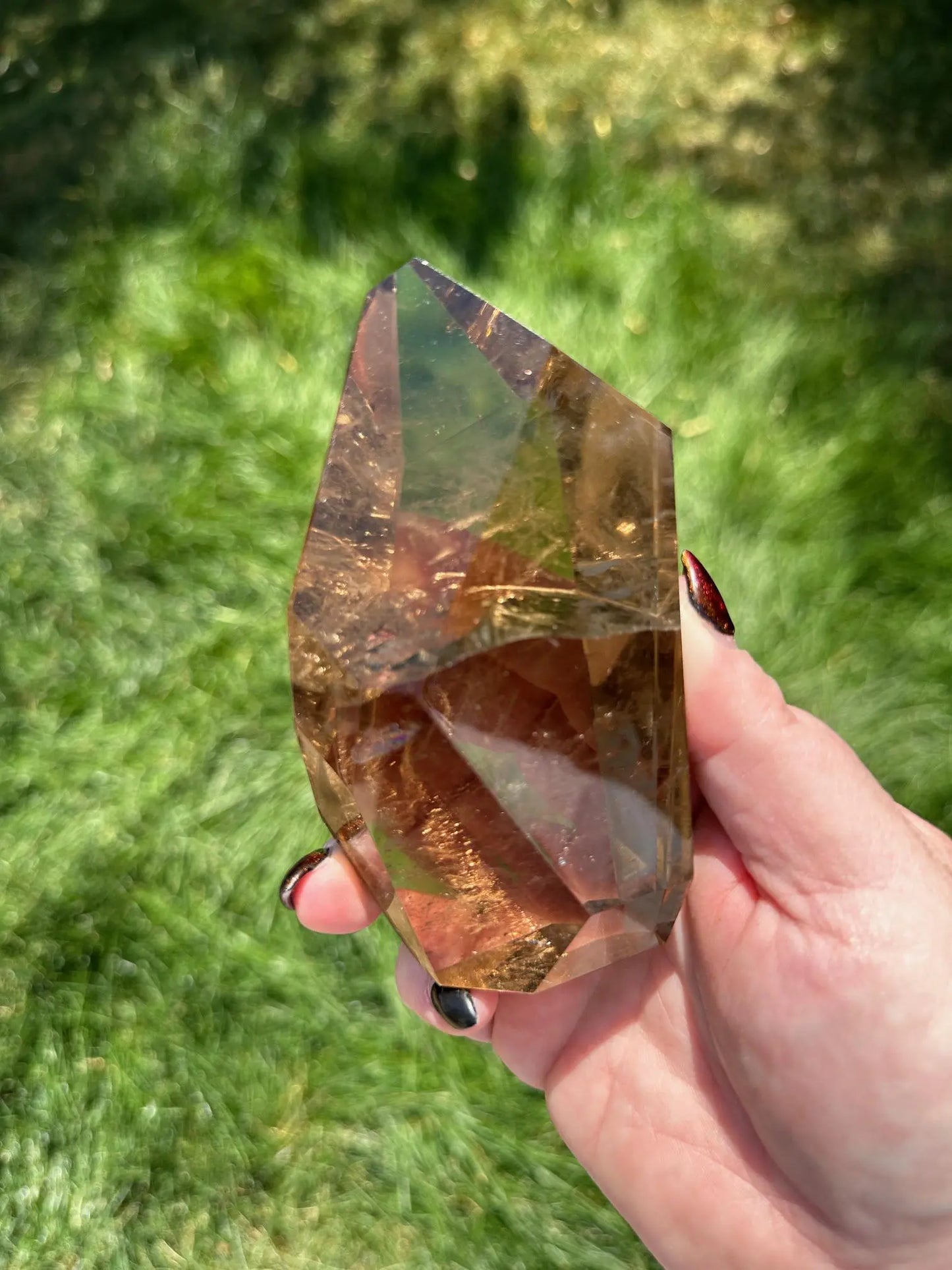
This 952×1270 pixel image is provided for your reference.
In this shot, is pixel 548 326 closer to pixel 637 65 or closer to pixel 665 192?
pixel 665 192

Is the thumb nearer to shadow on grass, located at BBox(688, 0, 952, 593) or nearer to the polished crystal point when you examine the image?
the polished crystal point

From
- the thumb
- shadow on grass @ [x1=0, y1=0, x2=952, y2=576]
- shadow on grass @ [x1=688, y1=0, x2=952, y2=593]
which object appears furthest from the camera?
shadow on grass @ [x1=0, y1=0, x2=952, y2=576]

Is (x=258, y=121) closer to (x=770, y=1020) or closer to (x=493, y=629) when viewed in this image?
(x=493, y=629)

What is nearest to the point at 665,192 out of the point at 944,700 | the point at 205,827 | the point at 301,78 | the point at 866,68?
Result: the point at 866,68

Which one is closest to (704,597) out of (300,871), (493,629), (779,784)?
(779,784)

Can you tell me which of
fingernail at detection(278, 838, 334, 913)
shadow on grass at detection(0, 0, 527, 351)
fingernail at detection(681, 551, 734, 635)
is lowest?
fingernail at detection(278, 838, 334, 913)

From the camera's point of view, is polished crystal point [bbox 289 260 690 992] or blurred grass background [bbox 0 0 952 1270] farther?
blurred grass background [bbox 0 0 952 1270]

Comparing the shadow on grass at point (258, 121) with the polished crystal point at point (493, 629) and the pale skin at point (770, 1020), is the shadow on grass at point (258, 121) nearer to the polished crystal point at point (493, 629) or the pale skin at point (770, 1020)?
the polished crystal point at point (493, 629)

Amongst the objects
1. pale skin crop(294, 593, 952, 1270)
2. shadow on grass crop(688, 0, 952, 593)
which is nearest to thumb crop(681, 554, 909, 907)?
pale skin crop(294, 593, 952, 1270)
